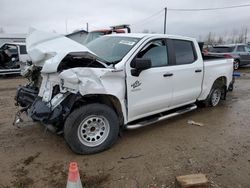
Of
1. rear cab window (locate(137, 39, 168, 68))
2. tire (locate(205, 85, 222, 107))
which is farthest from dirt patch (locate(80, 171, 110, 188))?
tire (locate(205, 85, 222, 107))

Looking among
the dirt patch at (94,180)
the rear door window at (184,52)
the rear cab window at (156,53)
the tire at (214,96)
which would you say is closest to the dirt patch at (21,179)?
the dirt patch at (94,180)

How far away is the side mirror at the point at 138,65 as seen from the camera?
4207 millimetres

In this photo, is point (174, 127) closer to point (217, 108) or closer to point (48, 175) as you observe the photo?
point (217, 108)

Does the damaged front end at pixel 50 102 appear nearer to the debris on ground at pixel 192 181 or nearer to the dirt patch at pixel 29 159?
the dirt patch at pixel 29 159

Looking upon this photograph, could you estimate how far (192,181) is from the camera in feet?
10.5

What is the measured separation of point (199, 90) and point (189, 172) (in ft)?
8.86

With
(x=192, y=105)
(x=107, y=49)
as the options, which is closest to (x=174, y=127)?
(x=192, y=105)

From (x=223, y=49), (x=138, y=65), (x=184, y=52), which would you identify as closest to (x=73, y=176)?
(x=138, y=65)

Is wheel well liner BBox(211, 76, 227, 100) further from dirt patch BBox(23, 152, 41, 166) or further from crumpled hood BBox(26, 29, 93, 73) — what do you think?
dirt patch BBox(23, 152, 41, 166)

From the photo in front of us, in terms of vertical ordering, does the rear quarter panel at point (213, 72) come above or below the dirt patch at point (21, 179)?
above

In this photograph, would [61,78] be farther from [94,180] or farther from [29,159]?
[94,180]

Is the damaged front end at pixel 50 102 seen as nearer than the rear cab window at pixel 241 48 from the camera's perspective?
Yes

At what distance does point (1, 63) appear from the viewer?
13.7 m

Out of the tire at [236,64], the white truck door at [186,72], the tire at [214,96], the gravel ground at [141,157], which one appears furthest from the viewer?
the tire at [236,64]
